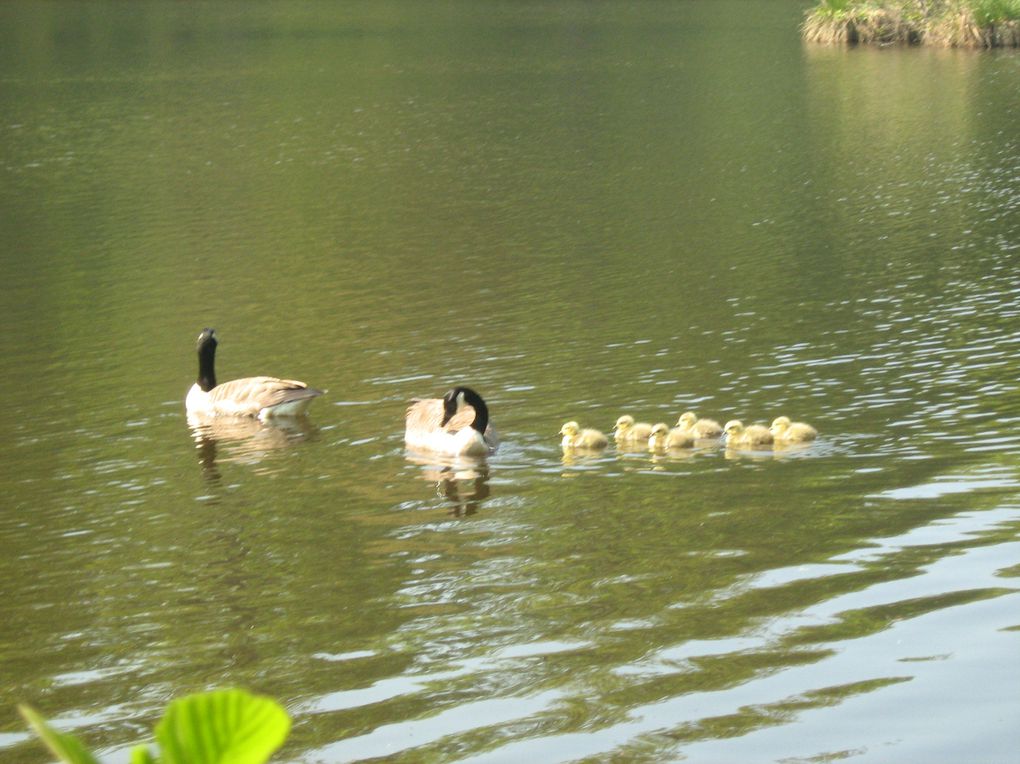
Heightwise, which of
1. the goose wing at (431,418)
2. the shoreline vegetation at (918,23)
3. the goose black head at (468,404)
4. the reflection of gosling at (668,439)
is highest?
the shoreline vegetation at (918,23)

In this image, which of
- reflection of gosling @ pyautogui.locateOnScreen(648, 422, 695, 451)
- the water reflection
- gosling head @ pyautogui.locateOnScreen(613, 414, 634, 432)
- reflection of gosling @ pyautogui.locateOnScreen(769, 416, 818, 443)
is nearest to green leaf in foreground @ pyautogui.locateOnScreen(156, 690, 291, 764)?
the water reflection

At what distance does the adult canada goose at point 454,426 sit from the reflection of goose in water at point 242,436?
1.45 metres

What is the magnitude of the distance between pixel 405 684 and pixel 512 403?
25.5 feet

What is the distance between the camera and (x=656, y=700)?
24.4 ft

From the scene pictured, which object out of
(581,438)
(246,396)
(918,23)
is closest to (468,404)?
(581,438)

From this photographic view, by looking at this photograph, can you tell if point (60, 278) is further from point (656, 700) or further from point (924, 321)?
point (656, 700)

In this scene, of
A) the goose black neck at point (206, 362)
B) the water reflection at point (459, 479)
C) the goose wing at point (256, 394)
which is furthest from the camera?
the goose black neck at point (206, 362)

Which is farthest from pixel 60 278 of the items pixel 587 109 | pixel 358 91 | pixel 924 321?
pixel 358 91

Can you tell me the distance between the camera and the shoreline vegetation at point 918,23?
2378 inches

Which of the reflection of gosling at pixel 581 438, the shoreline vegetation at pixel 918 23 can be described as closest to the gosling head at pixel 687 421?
the reflection of gosling at pixel 581 438

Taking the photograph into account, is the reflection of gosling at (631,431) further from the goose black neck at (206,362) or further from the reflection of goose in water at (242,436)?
the goose black neck at (206,362)

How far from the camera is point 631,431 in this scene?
13.2m

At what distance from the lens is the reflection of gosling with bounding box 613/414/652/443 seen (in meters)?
13.1

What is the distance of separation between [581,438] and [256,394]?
14.3ft
